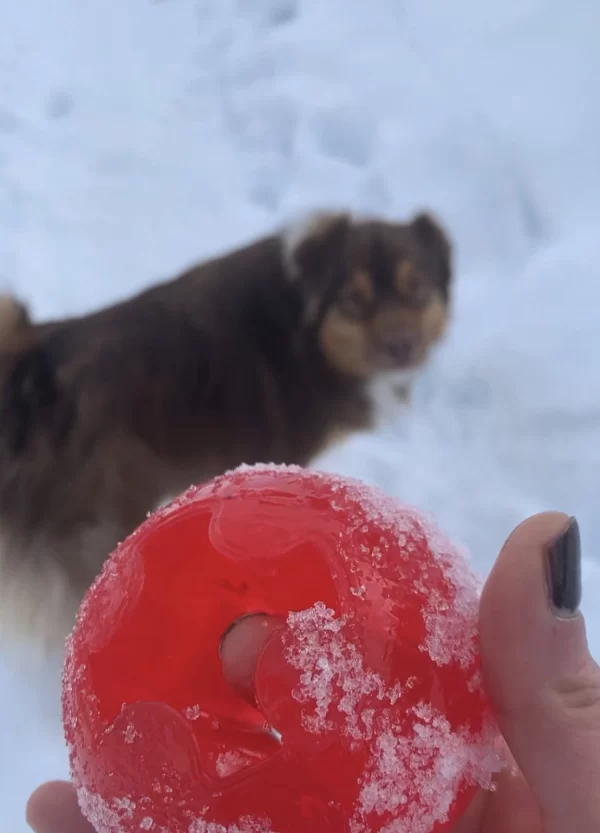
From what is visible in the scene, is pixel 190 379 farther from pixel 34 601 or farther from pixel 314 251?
pixel 34 601

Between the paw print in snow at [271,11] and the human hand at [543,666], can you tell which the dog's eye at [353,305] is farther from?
the paw print in snow at [271,11]

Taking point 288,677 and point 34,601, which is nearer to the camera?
point 288,677

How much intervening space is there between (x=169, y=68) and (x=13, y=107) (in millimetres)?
535

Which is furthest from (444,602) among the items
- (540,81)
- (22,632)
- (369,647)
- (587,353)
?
(540,81)

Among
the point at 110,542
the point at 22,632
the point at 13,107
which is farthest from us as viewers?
the point at 13,107

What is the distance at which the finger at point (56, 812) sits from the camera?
888 mm

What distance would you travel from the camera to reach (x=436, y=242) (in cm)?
183

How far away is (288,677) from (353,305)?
44.8 inches

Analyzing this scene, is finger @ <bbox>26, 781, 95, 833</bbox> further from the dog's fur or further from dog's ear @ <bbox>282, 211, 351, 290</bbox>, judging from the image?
dog's ear @ <bbox>282, 211, 351, 290</bbox>

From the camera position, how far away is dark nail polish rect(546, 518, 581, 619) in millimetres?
683

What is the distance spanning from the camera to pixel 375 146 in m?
A: 2.45

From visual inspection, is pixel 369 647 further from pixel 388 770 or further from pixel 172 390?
pixel 172 390

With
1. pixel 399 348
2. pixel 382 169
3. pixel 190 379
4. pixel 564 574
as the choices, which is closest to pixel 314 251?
pixel 399 348

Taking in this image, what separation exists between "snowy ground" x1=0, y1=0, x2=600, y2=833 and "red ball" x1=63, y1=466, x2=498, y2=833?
1.08 m
